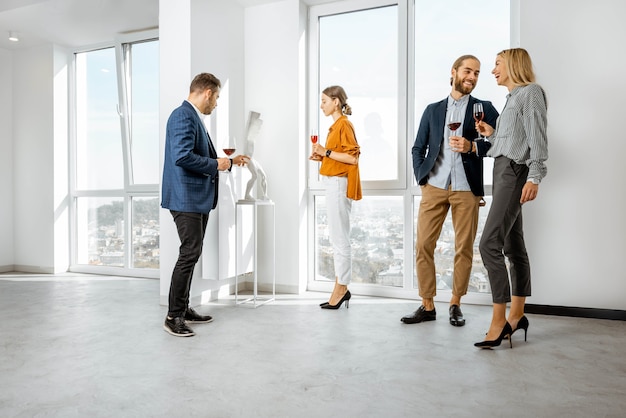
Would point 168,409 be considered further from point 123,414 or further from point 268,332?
point 268,332

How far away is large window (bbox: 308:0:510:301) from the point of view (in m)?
3.95

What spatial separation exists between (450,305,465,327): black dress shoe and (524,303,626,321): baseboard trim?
700 millimetres

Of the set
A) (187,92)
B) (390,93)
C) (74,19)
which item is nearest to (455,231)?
(390,93)

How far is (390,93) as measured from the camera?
13.9 feet

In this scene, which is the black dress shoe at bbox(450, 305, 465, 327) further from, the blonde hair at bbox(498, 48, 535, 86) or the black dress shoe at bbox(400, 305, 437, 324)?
the blonde hair at bbox(498, 48, 535, 86)

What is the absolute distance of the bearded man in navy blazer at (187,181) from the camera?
3.01 m

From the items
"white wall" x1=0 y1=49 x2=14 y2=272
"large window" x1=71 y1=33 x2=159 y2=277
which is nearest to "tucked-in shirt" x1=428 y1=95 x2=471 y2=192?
"large window" x1=71 y1=33 x2=159 y2=277

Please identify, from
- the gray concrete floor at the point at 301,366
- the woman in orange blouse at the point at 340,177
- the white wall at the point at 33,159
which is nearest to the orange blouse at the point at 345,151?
the woman in orange blouse at the point at 340,177

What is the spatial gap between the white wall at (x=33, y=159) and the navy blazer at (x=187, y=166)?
3491 millimetres

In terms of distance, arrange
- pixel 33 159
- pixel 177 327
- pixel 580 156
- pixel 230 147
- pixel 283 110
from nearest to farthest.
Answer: pixel 177 327
pixel 230 147
pixel 580 156
pixel 283 110
pixel 33 159

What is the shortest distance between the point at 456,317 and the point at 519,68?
166cm

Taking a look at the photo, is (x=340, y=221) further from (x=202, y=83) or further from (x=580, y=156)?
(x=580, y=156)

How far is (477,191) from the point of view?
3256 millimetres

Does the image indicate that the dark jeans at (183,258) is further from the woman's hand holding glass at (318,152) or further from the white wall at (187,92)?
the woman's hand holding glass at (318,152)
